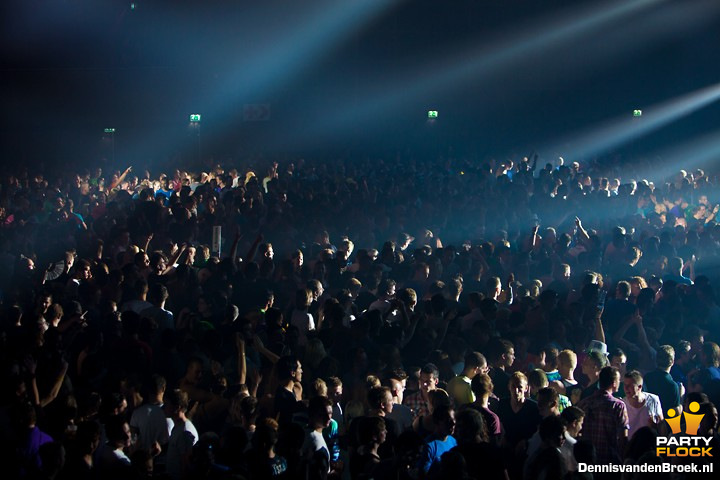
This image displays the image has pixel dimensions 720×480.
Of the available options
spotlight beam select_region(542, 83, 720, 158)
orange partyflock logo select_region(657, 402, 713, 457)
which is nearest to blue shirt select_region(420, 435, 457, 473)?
orange partyflock logo select_region(657, 402, 713, 457)

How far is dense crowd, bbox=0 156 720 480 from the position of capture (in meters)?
4.89

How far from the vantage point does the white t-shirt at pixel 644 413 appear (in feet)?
18.6

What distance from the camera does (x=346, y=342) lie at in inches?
279

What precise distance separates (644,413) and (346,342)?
2471mm

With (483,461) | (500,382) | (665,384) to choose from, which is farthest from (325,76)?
(483,461)

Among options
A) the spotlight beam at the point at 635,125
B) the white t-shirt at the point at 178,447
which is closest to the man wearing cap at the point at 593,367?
the white t-shirt at the point at 178,447

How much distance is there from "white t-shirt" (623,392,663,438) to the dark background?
18.5 metres

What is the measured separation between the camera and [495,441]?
5277mm

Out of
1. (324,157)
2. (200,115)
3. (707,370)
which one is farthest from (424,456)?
(200,115)

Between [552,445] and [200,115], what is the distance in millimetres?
24295

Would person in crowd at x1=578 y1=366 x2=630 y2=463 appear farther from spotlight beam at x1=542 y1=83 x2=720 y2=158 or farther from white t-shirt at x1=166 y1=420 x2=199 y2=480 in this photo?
spotlight beam at x1=542 y1=83 x2=720 y2=158

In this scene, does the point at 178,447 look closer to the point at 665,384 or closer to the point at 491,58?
the point at 665,384

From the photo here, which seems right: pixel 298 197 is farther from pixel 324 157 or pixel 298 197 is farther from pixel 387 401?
pixel 324 157

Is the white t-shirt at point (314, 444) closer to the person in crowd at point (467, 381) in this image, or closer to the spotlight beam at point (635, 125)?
the person in crowd at point (467, 381)
